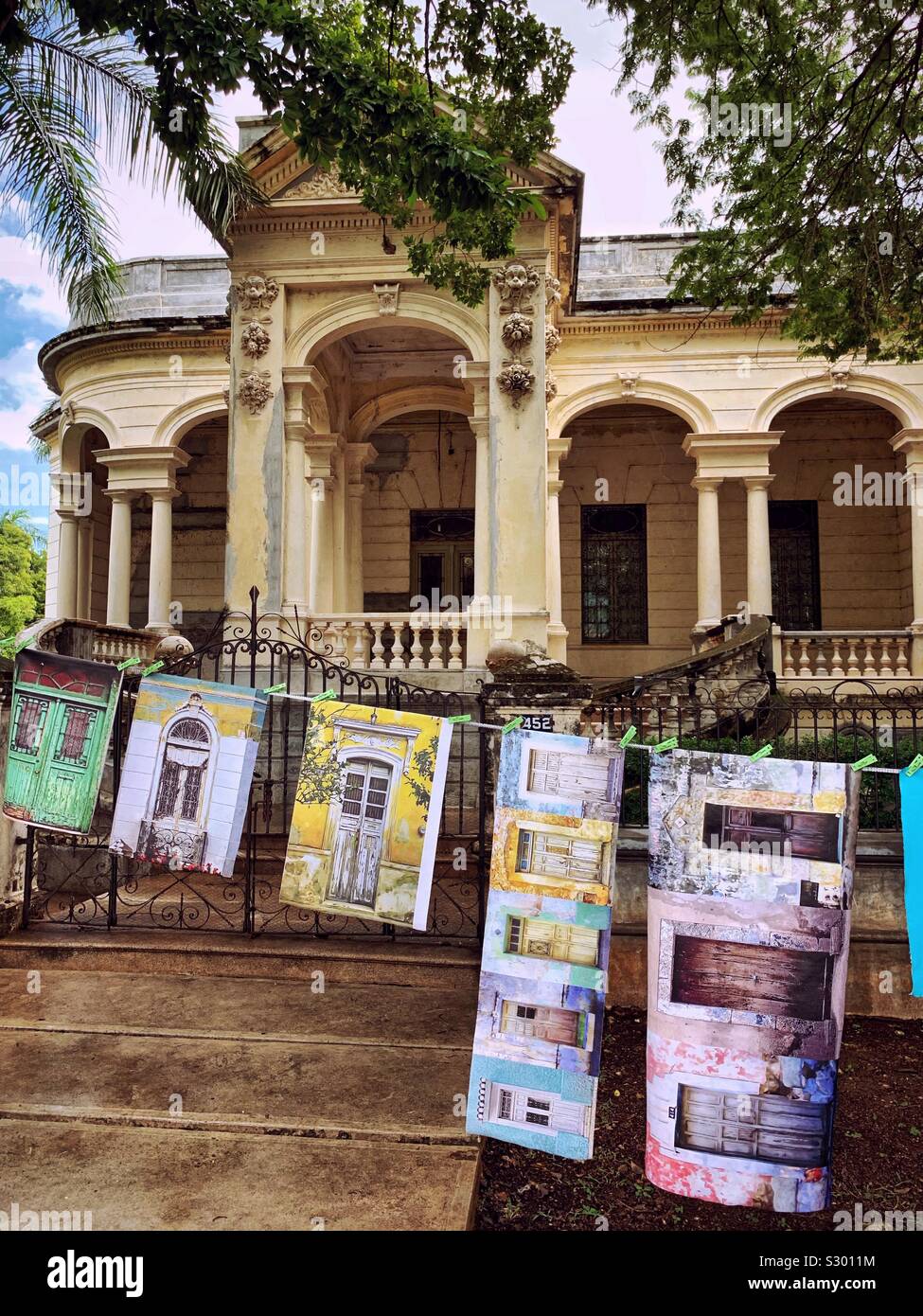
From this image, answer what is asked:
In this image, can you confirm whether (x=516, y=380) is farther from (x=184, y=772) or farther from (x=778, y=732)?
(x=184, y=772)

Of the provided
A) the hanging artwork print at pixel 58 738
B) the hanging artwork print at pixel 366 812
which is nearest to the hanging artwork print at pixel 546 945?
the hanging artwork print at pixel 366 812

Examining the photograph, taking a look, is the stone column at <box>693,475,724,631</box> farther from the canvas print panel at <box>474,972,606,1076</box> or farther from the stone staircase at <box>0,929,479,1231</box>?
the canvas print panel at <box>474,972,606,1076</box>

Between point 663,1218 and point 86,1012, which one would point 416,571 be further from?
point 663,1218

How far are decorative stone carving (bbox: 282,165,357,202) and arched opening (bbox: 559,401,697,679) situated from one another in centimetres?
651

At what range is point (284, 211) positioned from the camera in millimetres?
10023

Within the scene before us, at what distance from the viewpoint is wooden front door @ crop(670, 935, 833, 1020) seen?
124 inches

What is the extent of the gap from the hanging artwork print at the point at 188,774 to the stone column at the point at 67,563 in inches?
439

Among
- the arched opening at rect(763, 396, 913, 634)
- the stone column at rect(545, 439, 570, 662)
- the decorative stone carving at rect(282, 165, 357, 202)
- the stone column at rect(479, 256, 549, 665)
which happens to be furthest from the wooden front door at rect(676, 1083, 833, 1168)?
the arched opening at rect(763, 396, 913, 634)

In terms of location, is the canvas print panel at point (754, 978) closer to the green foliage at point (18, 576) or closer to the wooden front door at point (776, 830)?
the wooden front door at point (776, 830)

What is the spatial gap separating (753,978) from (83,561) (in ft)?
49.4

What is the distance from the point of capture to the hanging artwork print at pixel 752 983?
10.1 feet

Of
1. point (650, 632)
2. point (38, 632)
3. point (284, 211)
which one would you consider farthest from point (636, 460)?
point (38, 632)

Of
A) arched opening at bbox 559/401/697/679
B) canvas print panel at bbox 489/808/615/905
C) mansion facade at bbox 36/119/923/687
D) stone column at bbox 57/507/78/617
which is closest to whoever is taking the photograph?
canvas print panel at bbox 489/808/615/905

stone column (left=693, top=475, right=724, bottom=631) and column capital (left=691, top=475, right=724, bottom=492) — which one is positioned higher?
column capital (left=691, top=475, right=724, bottom=492)
